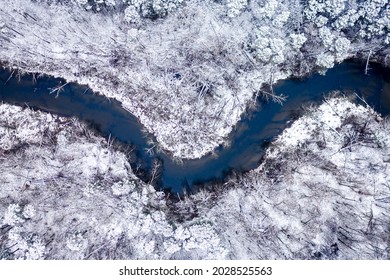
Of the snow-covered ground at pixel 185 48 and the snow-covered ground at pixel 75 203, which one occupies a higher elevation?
the snow-covered ground at pixel 185 48

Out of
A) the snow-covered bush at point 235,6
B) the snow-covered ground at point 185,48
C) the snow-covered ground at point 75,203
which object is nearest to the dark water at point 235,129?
the snow-covered ground at point 185,48

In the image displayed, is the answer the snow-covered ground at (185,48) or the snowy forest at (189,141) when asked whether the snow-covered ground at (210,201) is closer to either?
the snowy forest at (189,141)

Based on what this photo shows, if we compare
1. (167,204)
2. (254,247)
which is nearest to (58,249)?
(167,204)

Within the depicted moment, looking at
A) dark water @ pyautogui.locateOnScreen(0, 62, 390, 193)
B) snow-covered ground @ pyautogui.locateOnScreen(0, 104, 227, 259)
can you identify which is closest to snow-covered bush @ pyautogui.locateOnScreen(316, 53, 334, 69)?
dark water @ pyautogui.locateOnScreen(0, 62, 390, 193)

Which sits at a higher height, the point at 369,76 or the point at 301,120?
the point at 369,76

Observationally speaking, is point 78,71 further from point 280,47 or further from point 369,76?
point 369,76

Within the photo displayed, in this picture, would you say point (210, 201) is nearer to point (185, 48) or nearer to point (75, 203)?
point (75, 203)
